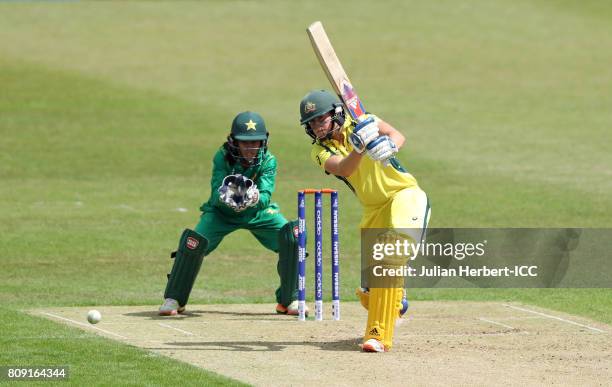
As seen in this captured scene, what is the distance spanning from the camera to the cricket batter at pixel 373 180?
8.99m

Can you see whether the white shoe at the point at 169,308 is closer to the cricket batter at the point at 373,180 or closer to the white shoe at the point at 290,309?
the white shoe at the point at 290,309

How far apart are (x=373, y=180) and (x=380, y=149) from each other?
0.78m

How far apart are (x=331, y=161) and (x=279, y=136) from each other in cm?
1554

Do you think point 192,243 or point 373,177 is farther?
point 192,243

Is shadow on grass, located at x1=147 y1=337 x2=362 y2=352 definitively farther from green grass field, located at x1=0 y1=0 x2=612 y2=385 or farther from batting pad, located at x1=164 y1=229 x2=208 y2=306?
batting pad, located at x1=164 y1=229 x2=208 y2=306

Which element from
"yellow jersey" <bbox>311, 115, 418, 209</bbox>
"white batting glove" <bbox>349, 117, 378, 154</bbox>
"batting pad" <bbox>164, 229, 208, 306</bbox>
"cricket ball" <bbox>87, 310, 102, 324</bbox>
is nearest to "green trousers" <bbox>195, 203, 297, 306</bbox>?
"batting pad" <bbox>164, 229, 208, 306</bbox>

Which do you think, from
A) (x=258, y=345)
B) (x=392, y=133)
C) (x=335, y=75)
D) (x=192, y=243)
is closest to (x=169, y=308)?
(x=192, y=243)

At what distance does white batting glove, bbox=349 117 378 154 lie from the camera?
8.59 metres

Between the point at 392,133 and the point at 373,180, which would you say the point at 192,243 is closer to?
the point at 373,180

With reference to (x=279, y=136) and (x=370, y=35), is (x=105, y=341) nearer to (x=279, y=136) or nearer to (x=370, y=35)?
(x=279, y=136)

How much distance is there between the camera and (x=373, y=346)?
892 centimetres

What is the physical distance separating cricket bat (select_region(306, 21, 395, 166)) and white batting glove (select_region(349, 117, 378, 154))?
73 cm

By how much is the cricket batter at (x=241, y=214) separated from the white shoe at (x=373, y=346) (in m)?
2.03

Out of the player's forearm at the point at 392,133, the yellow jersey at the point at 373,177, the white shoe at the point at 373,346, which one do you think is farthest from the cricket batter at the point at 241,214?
the white shoe at the point at 373,346
